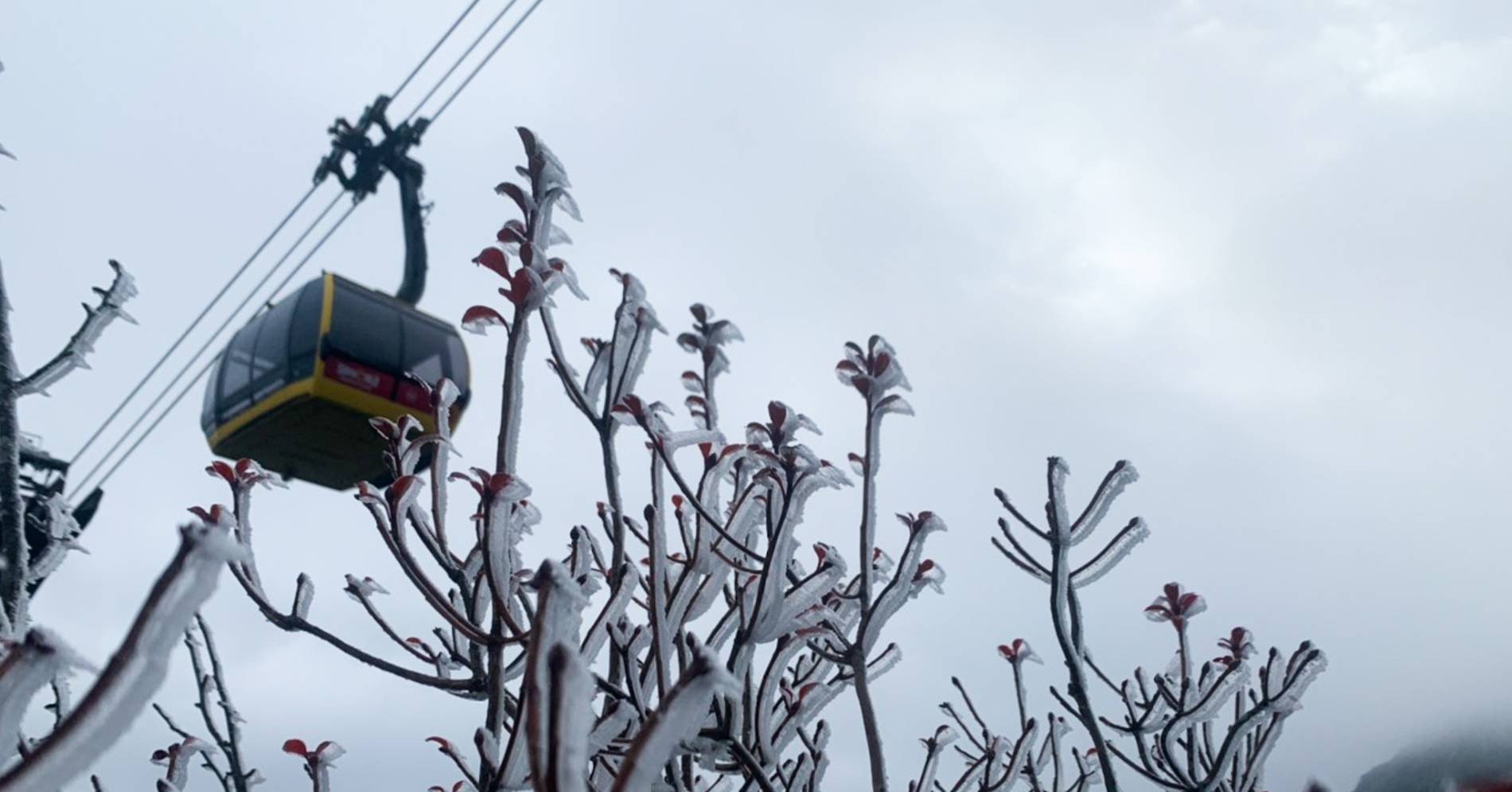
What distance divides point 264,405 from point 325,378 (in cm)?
94

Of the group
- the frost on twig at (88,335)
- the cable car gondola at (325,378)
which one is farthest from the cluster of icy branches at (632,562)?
the cable car gondola at (325,378)

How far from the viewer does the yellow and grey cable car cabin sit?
11.3 meters

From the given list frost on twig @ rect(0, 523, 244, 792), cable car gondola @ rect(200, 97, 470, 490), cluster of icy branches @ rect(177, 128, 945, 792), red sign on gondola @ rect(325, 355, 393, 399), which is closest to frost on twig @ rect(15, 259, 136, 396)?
cluster of icy branches @ rect(177, 128, 945, 792)

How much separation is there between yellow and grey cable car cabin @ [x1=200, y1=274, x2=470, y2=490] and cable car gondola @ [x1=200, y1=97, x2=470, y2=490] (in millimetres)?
11

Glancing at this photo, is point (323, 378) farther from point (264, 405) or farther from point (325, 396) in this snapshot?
point (264, 405)

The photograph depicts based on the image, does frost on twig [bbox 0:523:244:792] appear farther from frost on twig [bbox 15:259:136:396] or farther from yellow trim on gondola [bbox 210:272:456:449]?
yellow trim on gondola [bbox 210:272:456:449]

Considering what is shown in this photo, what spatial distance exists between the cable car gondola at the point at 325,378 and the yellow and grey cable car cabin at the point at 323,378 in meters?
0.01

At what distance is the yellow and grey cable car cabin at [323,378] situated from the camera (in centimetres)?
1126

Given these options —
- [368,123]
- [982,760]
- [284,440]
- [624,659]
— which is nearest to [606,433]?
[624,659]

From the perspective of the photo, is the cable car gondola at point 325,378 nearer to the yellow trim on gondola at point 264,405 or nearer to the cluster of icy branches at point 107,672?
the yellow trim on gondola at point 264,405

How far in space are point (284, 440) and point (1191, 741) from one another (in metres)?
10.9

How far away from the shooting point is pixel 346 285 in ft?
39.8

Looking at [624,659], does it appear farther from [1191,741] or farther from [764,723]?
[1191,741]

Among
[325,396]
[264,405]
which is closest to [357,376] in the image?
[325,396]
